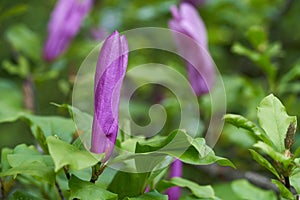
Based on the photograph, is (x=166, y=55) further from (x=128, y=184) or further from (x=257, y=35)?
(x=128, y=184)

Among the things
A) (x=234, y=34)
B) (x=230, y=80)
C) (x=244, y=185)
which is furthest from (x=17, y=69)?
(x=234, y=34)

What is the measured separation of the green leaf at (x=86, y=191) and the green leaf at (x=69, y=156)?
0.05 meters

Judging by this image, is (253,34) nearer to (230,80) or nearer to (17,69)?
(230,80)

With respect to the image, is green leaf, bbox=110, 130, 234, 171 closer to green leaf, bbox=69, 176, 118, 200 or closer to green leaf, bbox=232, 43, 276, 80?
green leaf, bbox=69, 176, 118, 200

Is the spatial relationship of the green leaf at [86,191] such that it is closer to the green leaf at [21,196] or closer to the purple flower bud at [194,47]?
the green leaf at [21,196]

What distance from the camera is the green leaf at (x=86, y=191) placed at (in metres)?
0.72

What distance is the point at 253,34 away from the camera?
52.6 inches

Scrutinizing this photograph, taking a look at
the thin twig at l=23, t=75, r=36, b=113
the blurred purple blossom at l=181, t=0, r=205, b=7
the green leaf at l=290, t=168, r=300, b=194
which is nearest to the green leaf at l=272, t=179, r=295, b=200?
the green leaf at l=290, t=168, r=300, b=194

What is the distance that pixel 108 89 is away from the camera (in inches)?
30.1

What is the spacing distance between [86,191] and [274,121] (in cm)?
30

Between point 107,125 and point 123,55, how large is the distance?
0.36ft

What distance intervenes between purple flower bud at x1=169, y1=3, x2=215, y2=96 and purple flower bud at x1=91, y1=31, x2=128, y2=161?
52 centimetres

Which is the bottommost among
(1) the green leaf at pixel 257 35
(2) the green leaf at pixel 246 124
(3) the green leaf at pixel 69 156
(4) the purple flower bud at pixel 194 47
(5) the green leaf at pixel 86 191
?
(5) the green leaf at pixel 86 191

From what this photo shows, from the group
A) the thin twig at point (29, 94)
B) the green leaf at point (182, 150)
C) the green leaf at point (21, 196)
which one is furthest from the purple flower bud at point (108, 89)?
the thin twig at point (29, 94)
